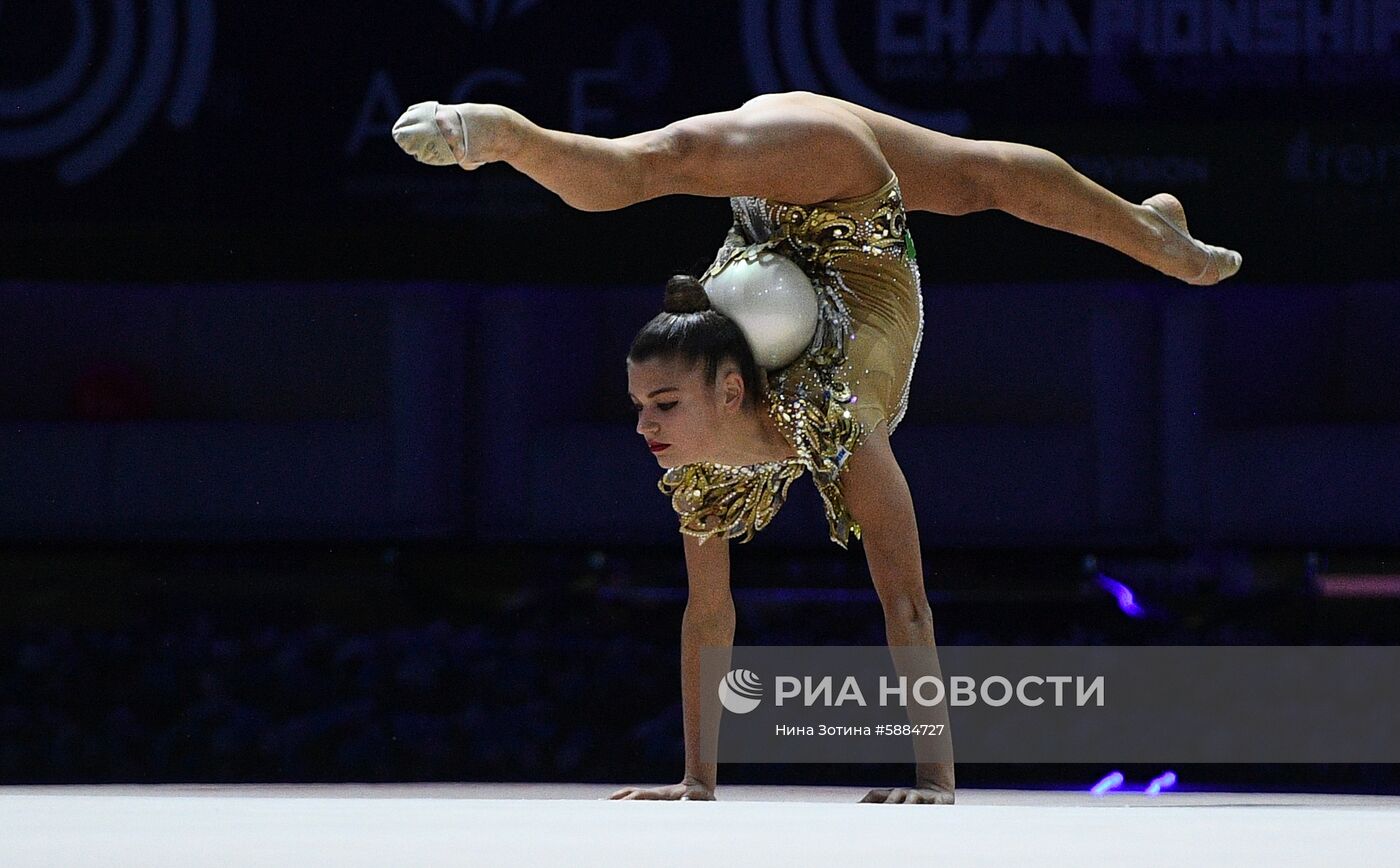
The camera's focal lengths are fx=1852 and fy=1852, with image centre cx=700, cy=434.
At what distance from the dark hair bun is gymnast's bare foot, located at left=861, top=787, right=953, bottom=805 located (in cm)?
55

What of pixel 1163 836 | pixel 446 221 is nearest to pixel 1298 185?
pixel 446 221

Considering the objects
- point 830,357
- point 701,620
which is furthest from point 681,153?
point 701,620

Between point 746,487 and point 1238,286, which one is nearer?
point 746,487

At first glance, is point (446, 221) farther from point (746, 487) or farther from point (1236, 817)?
point (1236, 817)

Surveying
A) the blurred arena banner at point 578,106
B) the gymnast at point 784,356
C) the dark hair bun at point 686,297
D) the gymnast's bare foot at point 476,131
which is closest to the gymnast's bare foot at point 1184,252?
the gymnast at point 784,356

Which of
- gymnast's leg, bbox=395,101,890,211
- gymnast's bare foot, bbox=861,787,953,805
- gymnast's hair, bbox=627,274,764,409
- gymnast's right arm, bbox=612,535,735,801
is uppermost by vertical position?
gymnast's leg, bbox=395,101,890,211

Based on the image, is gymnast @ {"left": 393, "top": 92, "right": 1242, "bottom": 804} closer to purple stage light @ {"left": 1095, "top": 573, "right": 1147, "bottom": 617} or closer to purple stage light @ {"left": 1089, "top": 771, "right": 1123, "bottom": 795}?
purple stage light @ {"left": 1089, "top": 771, "right": 1123, "bottom": 795}

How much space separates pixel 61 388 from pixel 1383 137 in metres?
2.93

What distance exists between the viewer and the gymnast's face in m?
1.96

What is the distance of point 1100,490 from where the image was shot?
3.64m

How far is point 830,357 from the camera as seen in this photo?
2.01 meters

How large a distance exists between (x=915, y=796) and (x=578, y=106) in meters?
2.34

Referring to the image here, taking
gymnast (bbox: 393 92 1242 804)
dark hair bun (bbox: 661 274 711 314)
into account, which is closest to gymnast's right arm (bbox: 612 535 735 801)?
gymnast (bbox: 393 92 1242 804)

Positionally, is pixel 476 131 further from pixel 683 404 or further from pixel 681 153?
pixel 683 404
